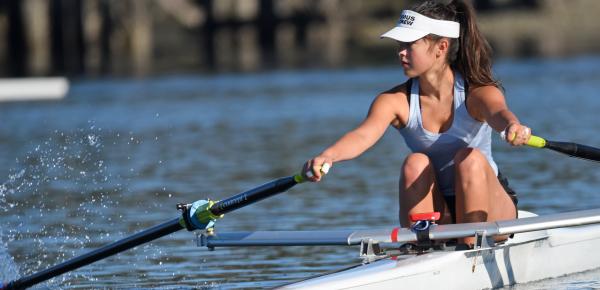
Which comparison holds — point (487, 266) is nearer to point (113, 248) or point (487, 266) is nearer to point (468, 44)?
point (468, 44)

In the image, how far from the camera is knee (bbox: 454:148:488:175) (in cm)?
591

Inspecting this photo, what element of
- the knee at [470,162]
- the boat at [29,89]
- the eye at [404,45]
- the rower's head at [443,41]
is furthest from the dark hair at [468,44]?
the boat at [29,89]

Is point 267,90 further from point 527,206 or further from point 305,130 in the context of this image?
point 527,206

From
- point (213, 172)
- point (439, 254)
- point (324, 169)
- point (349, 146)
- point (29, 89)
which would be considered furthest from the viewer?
point (29, 89)

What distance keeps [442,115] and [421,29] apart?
425 millimetres

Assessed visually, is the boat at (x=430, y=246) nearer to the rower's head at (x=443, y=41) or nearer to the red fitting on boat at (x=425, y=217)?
the red fitting on boat at (x=425, y=217)

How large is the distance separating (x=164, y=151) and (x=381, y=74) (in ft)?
40.5

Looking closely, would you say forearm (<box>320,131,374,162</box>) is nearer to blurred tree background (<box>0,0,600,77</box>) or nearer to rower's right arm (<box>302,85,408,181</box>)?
rower's right arm (<box>302,85,408,181</box>)

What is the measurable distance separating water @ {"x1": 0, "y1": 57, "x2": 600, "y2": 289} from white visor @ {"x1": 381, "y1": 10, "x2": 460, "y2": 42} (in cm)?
123

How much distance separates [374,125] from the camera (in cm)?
610

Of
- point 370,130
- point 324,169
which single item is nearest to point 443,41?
point 370,130

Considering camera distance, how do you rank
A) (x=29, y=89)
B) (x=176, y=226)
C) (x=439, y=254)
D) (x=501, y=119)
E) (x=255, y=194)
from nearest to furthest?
(x=439, y=254) < (x=501, y=119) < (x=255, y=194) < (x=176, y=226) < (x=29, y=89)

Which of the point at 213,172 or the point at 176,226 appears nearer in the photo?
the point at 176,226

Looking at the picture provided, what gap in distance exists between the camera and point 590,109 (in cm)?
1736
